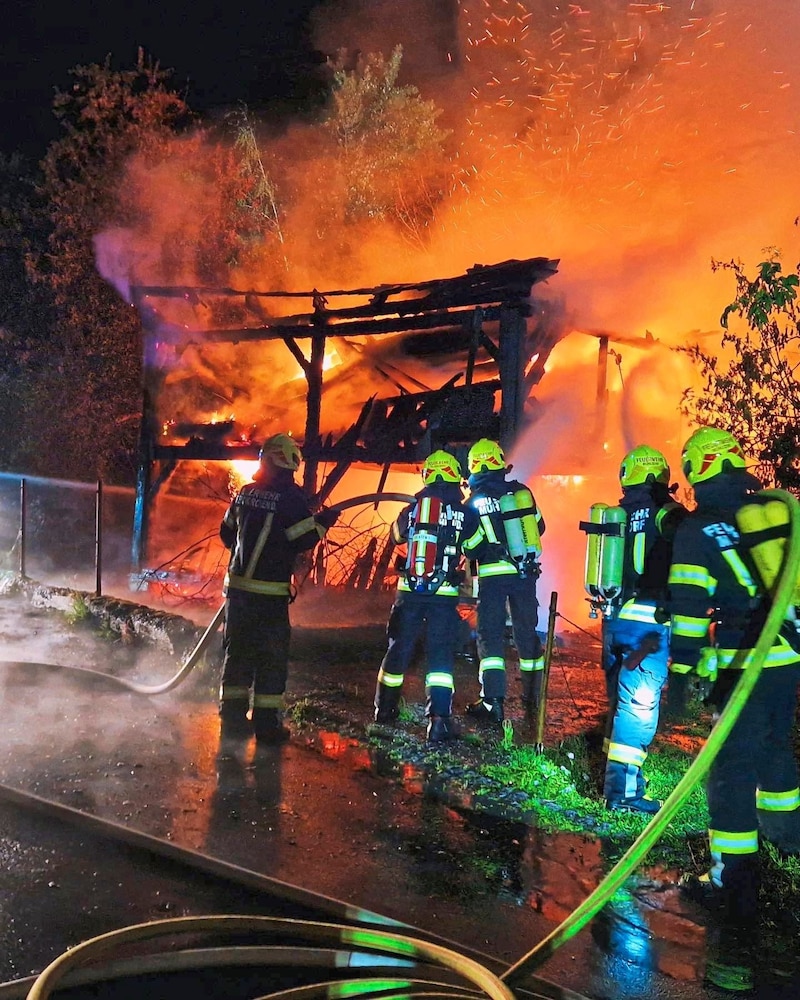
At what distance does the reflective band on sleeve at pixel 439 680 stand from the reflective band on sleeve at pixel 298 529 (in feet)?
4.47

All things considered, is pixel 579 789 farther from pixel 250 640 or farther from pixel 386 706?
pixel 250 640

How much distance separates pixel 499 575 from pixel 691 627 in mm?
2334

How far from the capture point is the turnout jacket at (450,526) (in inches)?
222

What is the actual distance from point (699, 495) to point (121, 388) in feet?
A: 51.8

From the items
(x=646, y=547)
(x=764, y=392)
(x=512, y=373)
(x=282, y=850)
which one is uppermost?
(x=512, y=373)

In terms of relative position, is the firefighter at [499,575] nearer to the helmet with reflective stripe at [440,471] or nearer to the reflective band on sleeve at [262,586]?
the helmet with reflective stripe at [440,471]

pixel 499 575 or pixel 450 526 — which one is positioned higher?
pixel 450 526

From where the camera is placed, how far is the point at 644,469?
4598 millimetres

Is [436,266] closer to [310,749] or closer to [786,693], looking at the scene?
[310,749]

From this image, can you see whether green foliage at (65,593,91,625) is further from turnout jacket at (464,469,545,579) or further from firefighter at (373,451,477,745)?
turnout jacket at (464,469,545,579)

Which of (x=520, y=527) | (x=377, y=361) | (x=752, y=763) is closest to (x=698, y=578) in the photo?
(x=752, y=763)

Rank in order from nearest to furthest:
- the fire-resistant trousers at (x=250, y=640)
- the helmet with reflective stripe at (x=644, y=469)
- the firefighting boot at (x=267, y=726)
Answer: the helmet with reflective stripe at (x=644, y=469) < the firefighting boot at (x=267, y=726) < the fire-resistant trousers at (x=250, y=640)

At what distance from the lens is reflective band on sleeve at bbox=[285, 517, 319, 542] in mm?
5418

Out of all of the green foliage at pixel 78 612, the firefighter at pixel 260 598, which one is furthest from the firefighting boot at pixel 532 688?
the green foliage at pixel 78 612
